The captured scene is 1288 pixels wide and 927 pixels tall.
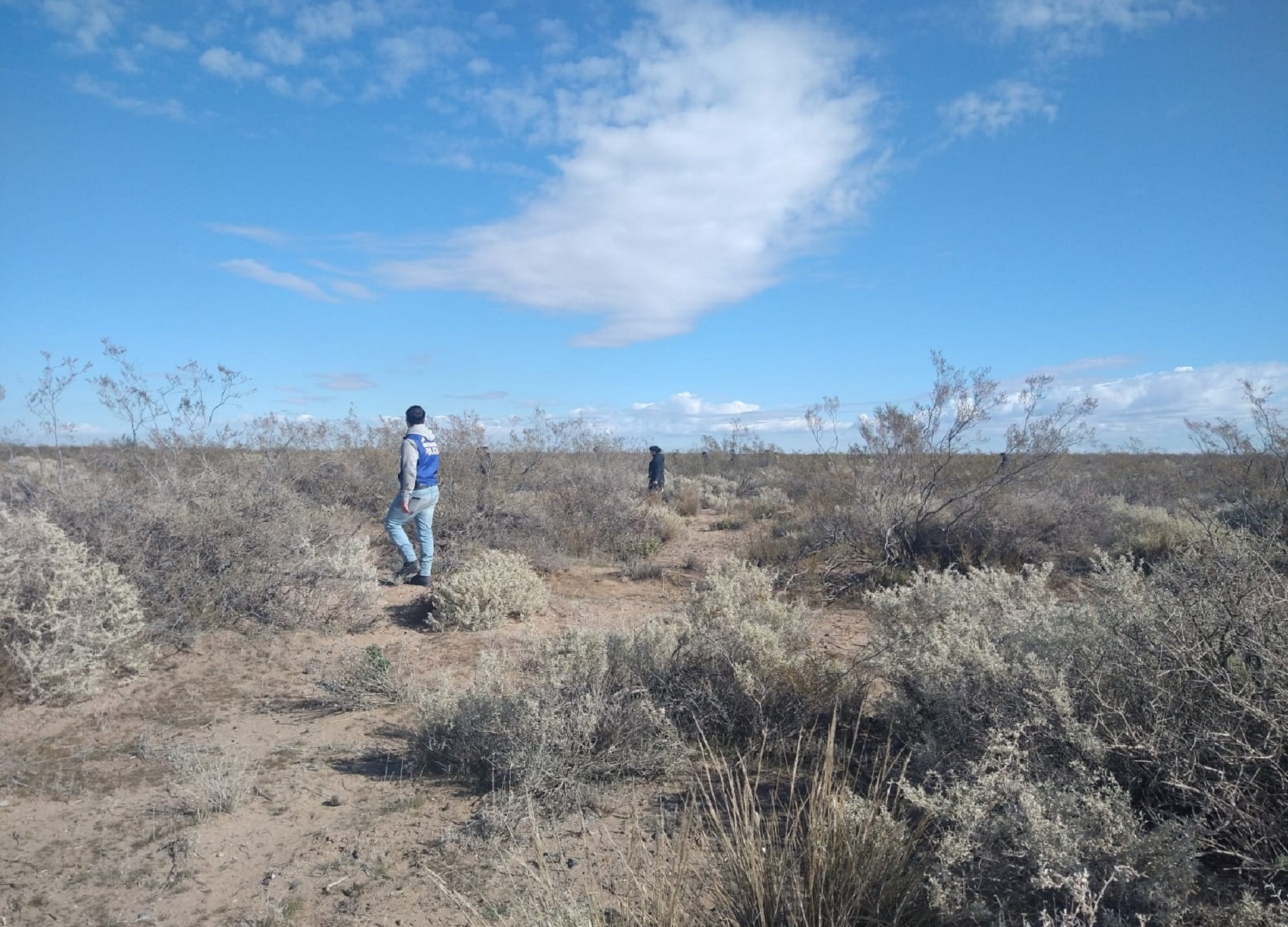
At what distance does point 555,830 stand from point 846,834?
59.5 inches

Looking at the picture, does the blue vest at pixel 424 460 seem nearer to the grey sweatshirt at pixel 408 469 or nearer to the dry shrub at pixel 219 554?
the grey sweatshirt at pixel 408 469

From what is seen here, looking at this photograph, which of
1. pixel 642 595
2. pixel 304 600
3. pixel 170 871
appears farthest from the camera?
pixel 642 595

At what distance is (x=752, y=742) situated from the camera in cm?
412

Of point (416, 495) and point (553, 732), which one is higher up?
point (416, 495)

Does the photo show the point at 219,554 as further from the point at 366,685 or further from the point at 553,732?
the point at 553,732

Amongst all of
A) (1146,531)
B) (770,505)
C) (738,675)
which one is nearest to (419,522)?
(738,675)

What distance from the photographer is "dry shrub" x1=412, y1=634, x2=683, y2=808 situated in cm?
378

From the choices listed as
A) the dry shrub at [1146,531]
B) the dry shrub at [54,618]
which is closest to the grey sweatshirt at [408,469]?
the dry shrub at [54,618]

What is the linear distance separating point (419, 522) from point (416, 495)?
1.50ft

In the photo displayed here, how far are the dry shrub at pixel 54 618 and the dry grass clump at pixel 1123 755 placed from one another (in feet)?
17.4

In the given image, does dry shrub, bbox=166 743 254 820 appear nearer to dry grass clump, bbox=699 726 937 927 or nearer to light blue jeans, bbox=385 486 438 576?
dry grass clump, bbox=699 726 937 927

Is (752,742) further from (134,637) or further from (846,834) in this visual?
(134,637)

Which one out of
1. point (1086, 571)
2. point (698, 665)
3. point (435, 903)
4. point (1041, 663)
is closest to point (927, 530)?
point (1086, 571)

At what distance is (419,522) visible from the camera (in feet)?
27.8
